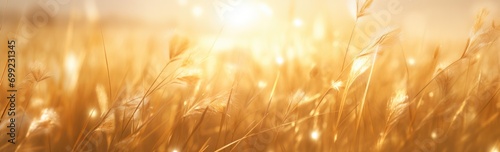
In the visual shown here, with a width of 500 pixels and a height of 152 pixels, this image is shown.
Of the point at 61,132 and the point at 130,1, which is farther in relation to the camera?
the point at 130,1

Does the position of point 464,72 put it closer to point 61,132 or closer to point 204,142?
point 204,142

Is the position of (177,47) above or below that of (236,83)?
above

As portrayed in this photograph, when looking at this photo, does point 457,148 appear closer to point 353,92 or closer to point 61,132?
point 353,92

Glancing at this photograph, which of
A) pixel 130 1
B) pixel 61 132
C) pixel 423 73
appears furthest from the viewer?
pixel 423 73

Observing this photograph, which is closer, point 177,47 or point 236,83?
point 177,47

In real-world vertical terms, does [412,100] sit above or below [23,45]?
below

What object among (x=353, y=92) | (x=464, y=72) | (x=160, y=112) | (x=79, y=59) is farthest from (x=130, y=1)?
(x=464, y=72)

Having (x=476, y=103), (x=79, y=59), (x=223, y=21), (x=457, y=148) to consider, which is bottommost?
(x=457, y=148)

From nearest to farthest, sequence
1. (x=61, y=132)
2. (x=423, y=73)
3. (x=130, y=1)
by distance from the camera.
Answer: (x=61, y=132) → (x=130, y=1) → (x=423, y=73)
